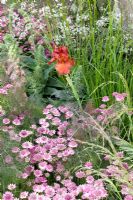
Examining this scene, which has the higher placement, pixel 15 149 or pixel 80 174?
pixel 15 149

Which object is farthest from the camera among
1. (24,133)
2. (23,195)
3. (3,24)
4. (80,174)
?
(3,24)

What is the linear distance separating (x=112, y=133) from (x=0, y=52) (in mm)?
1308

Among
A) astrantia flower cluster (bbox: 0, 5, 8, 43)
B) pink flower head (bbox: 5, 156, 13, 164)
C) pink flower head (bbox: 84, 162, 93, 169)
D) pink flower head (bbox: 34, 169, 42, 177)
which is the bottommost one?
pink flower head (bbox: 34, 169, 42, 177)

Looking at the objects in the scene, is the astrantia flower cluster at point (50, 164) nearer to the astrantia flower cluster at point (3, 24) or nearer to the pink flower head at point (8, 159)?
the pink flower head at point (8, 159)

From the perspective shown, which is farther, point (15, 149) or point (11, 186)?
point (15, 149)

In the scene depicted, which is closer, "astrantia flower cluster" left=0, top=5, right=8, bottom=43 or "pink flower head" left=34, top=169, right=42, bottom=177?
"pink flower head" left=34, top=169, right=42, bottom=177

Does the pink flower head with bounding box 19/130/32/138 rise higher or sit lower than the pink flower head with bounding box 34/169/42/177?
higher

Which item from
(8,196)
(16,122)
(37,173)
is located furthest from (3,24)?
(8,196)

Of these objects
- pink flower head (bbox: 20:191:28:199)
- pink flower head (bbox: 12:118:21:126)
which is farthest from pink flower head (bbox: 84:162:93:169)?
pink flower head (bbox: 12:118:21:126)

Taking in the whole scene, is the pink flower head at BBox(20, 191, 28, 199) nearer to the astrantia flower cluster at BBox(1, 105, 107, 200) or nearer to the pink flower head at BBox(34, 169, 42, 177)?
the astrantia flower cluster at BBox(1, 105, 107, 200)

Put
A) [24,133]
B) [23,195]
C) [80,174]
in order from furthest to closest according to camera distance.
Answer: [24,133] → [80,174] → [23,195]

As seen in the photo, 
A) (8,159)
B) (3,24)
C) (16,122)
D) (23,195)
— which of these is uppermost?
(3,24)

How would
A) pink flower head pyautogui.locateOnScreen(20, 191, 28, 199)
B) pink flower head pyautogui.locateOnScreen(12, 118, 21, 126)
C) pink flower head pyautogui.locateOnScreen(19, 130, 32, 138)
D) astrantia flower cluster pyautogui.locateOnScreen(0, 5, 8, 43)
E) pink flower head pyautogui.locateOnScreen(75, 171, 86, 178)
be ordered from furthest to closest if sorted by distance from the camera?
astrantia flower cluster pyautogui.locateOnScreen(0, 5, 8, 43) < pink flower head pyautogui.locateOnScreen(12, 118, 21, 126) < pink flower head pyautogui.locateOnScreen(19, 130, 32, 138) < pink flower head pyautogui.locateOnScreen(75, 171, 86, 178) < pink flower head pyautogui.locateOnScreen(20, 191, 28, 199)

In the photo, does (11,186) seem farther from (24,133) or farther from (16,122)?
(16,122)
